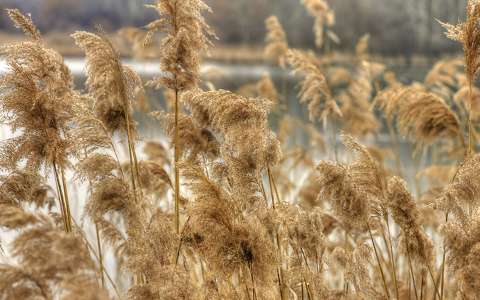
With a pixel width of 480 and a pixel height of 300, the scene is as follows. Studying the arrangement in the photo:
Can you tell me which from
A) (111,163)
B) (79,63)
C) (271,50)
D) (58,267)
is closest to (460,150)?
(271,50)

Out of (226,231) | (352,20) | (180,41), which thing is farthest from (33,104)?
(352,20)

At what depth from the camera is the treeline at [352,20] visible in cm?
748

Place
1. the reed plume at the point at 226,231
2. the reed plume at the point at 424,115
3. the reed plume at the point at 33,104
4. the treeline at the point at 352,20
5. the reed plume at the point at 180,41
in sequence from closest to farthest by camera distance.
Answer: the reed plume at the point at 226,231
the reed plume at the point at 33,104
the reed plume at the point at 180,41
the reed plume at the point at 424,115
the treeline at the point at 352,20

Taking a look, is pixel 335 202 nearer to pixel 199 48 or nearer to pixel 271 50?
pixel 199 48

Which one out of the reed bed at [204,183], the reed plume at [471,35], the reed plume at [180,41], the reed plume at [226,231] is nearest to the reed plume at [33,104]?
the reed bed at [204,183]

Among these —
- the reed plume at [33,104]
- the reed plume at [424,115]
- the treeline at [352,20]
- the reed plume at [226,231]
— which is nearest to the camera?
the reed plume at [226,231]

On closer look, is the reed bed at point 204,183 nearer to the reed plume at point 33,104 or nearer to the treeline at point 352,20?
the reed plume at point 33,104

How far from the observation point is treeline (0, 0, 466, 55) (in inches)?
295

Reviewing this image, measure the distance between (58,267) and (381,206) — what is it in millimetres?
1132

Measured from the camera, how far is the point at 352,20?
7.95 metres

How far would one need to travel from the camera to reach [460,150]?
A: 3.75m

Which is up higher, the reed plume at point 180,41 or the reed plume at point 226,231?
the reed plume at point 180,41

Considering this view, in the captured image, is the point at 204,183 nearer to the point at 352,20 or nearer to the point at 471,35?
the point at 471,35

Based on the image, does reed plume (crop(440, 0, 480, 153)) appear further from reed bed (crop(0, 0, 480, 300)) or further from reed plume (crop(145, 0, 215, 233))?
reed plume (crop(145, 0, 215, 233))
